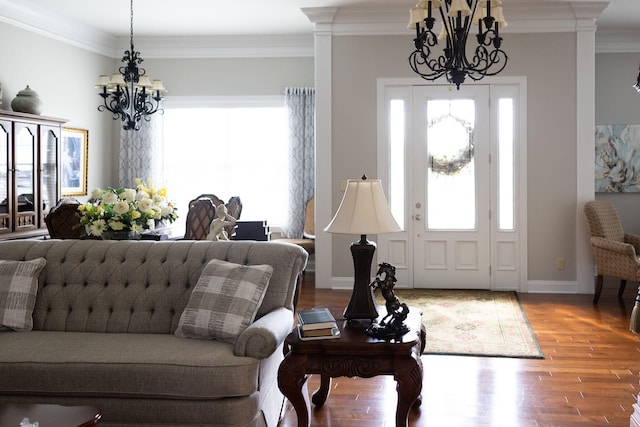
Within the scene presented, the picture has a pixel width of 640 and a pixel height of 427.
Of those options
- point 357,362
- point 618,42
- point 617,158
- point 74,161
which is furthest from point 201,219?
point 618,42

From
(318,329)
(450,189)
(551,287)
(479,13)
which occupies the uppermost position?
(479,13)

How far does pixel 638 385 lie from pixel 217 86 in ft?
19.8

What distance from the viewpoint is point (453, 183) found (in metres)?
7.20

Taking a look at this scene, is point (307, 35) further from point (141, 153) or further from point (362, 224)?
point (362, 224)

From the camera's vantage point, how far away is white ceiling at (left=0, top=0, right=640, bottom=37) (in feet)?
22.0

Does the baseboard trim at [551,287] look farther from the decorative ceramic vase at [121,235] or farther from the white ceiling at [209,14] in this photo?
the decorative ceramic vase at [121,235]

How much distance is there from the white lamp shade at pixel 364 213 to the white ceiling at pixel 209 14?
13.1 ft

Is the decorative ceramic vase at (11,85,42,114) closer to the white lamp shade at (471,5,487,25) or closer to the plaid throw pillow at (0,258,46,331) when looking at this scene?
the plaid throw pillow at (0,258,46,331)

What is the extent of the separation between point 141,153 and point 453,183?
155 inches

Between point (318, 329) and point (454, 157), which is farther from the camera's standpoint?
point (454, 157)

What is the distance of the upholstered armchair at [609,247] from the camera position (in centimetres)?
617

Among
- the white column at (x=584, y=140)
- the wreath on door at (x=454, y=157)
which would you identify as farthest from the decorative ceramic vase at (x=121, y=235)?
the white column at (x=584, y=140)

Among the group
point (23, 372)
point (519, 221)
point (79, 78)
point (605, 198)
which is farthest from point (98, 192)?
point (605, 198)

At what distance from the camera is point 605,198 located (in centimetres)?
799
